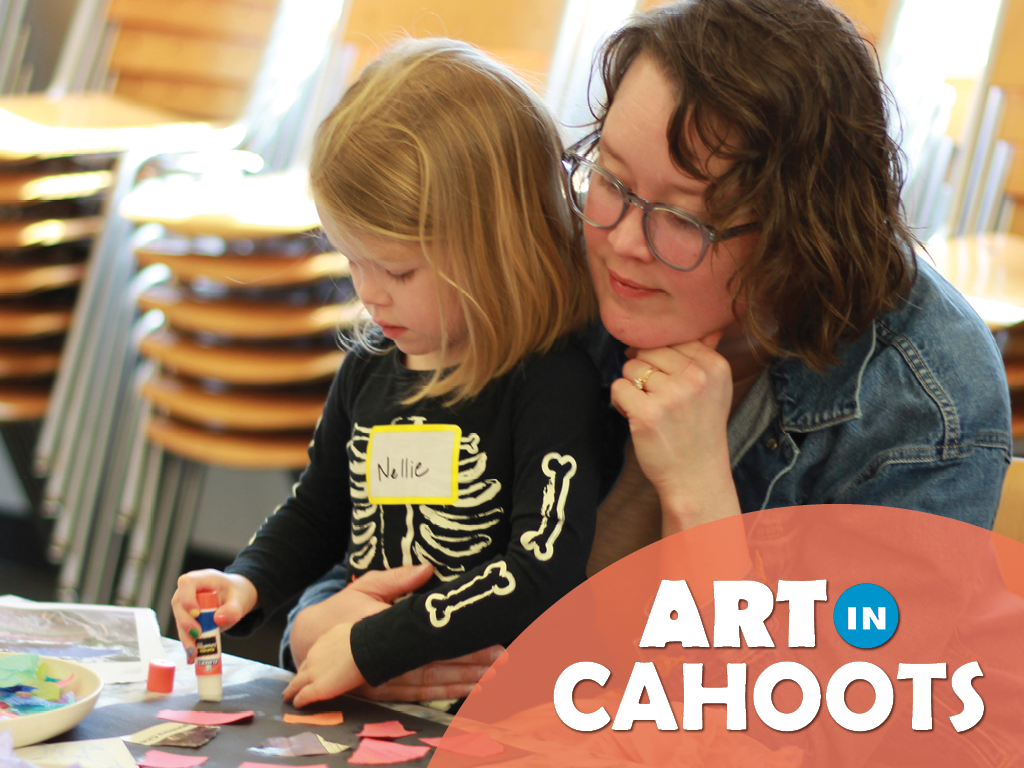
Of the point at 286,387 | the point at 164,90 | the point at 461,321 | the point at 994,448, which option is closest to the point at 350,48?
the point at 164,90

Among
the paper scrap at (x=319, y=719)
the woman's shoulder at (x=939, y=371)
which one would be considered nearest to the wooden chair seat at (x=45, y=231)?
the paper scrap at (x=319, y=719)

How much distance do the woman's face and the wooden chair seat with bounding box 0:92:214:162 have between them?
142cm

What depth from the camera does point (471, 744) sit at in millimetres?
697

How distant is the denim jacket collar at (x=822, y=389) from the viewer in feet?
2.98

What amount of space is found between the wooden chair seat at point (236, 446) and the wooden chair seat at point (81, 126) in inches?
22.2

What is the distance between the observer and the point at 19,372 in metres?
2.18

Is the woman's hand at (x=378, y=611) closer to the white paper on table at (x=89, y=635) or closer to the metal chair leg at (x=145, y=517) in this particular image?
the white paper on table at (x=89, y=635)

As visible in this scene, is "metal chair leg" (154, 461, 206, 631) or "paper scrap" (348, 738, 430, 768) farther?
"metal chair leg" (154, 461, 206, 631)

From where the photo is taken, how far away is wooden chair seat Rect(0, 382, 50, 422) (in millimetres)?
2145

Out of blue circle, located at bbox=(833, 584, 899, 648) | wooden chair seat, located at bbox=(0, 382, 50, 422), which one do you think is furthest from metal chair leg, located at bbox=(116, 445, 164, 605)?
blue circle, located at bbox=(833, 584, 899, 648)

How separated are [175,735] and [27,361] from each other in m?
1.71

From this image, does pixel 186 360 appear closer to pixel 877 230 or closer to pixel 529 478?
pixel 529 478

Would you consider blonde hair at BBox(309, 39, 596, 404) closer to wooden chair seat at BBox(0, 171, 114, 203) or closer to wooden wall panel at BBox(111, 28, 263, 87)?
wooden chair seat at BBox(0, 171, 114, 203)

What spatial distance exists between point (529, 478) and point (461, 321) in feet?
0.51
